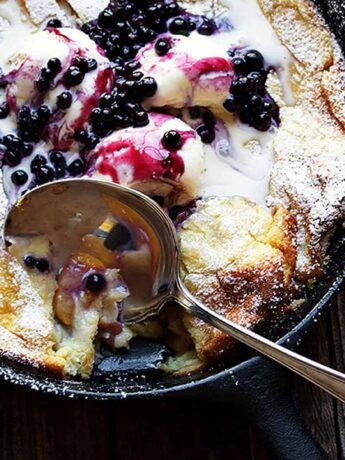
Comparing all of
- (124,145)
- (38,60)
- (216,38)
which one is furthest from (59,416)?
(216,38)

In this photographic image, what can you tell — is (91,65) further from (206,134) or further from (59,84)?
(206,134)

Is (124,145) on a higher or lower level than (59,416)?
higher

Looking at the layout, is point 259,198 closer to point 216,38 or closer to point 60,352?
point 216,38

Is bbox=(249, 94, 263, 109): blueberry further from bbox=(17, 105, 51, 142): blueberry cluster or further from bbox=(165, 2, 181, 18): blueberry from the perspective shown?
bbox=(17, 105, 51, 142): blueberry cluster

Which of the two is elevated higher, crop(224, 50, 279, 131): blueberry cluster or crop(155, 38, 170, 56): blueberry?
crop(155, 38, 170, 56): blueberry

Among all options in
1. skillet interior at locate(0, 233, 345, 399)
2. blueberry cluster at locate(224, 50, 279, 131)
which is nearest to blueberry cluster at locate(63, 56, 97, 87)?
blueberry cluster at locate(224, 50, 279, 131)

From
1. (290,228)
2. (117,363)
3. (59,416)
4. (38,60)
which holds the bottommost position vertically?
(59,416)

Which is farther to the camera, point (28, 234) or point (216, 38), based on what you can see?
point (216, 38)
